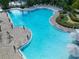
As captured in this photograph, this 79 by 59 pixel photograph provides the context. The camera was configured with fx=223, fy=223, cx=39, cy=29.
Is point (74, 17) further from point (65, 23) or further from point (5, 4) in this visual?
point (5, 4)

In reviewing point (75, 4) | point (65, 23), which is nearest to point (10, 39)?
point (65, 23)

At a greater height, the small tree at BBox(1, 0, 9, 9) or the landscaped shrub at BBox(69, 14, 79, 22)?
the landscaped shrub at BBox(69, 14, 79, 22)

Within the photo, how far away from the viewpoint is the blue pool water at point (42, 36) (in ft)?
115

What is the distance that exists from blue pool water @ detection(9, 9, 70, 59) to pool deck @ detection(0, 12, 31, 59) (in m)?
1.37

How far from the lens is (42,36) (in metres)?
41.9

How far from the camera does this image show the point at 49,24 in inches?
1886

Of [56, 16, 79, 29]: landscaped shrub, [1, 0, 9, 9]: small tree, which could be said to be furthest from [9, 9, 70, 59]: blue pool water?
[1, 0, 9, 9]: small tree

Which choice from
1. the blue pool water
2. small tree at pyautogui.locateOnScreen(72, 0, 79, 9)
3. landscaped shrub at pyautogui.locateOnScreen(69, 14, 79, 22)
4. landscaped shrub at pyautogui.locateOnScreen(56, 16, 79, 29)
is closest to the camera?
the blue pool water

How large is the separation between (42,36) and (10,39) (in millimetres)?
6289

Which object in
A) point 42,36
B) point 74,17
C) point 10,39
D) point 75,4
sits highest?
point 75,4

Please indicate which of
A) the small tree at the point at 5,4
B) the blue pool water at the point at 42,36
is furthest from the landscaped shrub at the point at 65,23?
the small tree at the point at 5,4

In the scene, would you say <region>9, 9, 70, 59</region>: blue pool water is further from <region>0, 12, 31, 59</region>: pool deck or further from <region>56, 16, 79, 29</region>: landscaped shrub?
<region>56, 16, 79, 29</region>: landscaped shrub

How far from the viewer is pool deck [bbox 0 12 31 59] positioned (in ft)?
112

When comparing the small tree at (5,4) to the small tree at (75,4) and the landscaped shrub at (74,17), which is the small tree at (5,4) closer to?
the small tree at (75,4)
